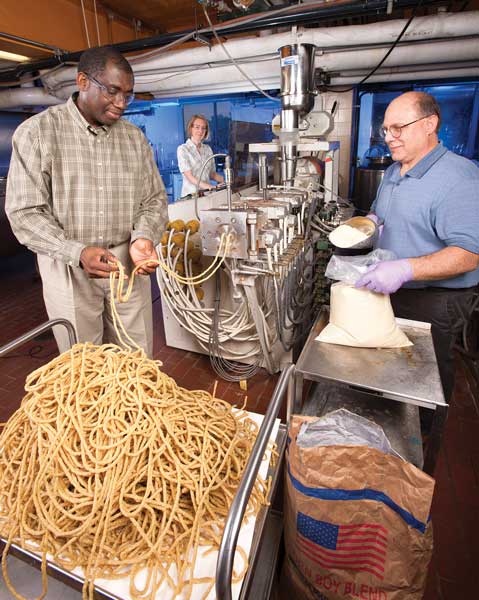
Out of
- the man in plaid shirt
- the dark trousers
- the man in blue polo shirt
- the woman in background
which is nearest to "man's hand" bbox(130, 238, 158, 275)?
→ the man in plaid shirt

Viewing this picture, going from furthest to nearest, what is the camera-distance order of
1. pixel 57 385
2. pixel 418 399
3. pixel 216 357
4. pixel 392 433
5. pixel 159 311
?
1. pixel 159 311
2. pixel 216 357
3. pixel 392 433
4. pixel 418 399
5. pixel 57 385

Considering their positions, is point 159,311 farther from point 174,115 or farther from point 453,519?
point 174,115

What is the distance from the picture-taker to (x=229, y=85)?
4039 mm

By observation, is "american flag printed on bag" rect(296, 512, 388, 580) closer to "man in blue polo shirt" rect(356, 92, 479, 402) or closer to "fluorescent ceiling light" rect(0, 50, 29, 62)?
"man in blue polo shirt" rect(356, 92, 479, 402)

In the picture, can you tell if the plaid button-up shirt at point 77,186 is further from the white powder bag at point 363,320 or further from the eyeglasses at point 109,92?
the white powder bag at point 363,320

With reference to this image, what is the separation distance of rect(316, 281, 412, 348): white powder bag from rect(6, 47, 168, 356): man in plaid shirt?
0.79 meters

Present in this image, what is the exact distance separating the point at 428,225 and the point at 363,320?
1.91 ft

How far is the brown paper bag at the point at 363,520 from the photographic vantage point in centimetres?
103

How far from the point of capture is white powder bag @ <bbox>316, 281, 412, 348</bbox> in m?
1.49

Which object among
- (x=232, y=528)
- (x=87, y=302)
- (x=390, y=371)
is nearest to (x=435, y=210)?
(x=390, y=371)

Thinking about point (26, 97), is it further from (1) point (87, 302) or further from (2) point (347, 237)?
(2) point (347, 237)

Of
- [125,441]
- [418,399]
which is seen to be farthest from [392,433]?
[125,441]

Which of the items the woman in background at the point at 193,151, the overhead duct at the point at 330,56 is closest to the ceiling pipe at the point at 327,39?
the overhead duct at the point at 330,56

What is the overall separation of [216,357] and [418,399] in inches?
68.4
